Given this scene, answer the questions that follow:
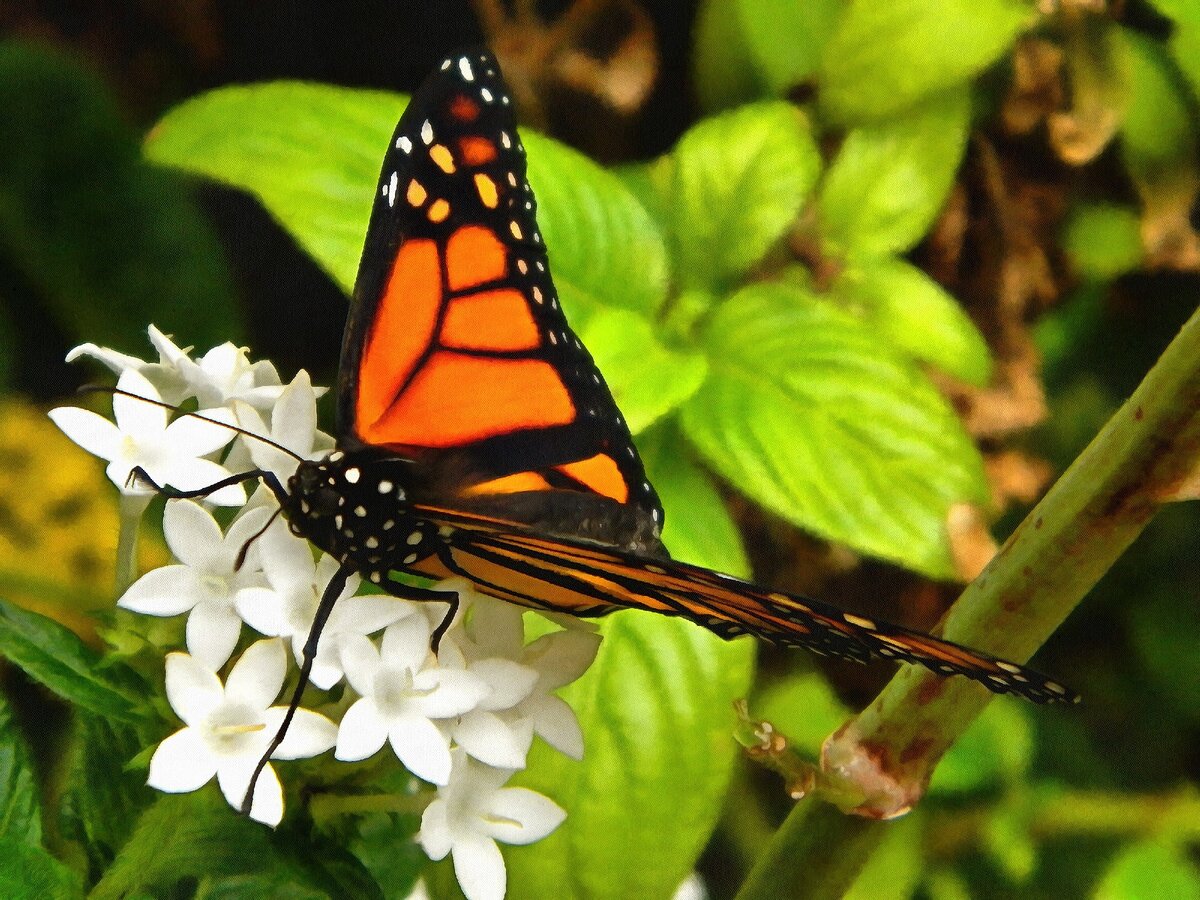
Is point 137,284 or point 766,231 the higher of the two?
point 766,231

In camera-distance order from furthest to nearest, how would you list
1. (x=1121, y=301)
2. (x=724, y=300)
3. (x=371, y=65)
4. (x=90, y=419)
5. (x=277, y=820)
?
(x=371, y=65) < (x=1121, y=301) < (x=724, y=300) < (x=90, y=419) < (x=277, y=820)

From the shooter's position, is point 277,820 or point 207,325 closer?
point 277,820

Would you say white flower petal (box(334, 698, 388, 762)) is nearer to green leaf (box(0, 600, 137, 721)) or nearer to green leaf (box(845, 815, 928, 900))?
green leaf (box(0, 600, 137, 721))

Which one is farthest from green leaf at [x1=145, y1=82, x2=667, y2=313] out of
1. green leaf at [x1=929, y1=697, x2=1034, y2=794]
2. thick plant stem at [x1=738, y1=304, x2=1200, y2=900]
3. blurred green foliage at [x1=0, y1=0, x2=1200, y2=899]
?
green leaf at [x1=929, y1=697, x2=1034, y2=794]

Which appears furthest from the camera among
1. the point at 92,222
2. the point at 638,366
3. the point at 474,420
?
the point at 92,222

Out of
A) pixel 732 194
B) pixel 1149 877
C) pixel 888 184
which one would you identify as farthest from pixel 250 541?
pixel 1149 877

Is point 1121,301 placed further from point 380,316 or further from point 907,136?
point 380,316

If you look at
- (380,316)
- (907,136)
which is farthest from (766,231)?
(380,316)

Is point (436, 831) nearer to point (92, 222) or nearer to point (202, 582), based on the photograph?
point (202, 582)
